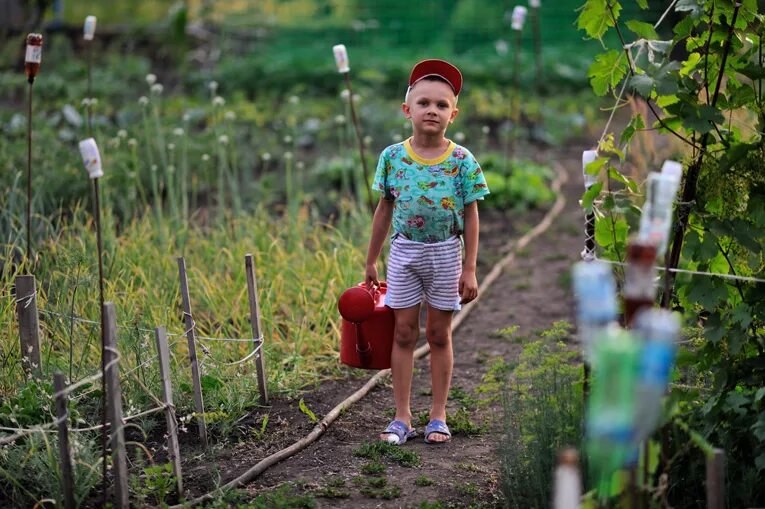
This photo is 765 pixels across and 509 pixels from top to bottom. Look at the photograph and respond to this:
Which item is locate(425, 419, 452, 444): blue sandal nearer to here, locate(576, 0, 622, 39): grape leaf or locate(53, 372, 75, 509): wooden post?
locate(53, 372, 75, 509): wooden post

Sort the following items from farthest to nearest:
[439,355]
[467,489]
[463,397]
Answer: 1. [463,397]
2. [439,355]
3. [467,489]

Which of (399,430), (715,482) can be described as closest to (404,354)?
(399,430)

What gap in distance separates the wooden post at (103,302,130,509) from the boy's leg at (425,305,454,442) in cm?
133

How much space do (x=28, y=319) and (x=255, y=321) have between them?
34.6 inches

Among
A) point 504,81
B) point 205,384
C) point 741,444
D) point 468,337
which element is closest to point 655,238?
point 741,444

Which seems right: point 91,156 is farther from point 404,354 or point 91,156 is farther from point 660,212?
point 660,212

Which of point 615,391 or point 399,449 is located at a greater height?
point 615,391

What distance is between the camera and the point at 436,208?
3.87m

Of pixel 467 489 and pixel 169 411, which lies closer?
pixel 169 411

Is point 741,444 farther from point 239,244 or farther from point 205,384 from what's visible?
point 239,244

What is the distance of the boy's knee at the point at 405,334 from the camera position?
4.02 m

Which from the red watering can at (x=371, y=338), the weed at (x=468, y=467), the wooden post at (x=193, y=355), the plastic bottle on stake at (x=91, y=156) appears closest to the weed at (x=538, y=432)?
the weed at (x=468, y=467)

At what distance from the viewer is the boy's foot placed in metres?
3.99

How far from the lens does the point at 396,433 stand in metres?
4.03
